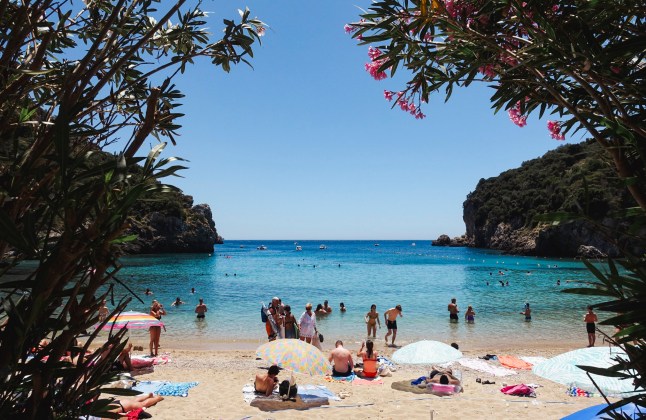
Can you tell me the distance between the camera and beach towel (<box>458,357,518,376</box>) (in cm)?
1140

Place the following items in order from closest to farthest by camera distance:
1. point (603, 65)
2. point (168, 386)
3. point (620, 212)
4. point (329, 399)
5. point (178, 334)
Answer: point (620, 212)
point (603, 65)
point (329, 399)
point (168, 386)
point (178, 334)

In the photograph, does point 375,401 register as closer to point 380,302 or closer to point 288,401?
point 288,401

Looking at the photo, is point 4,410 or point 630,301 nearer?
point 4,410

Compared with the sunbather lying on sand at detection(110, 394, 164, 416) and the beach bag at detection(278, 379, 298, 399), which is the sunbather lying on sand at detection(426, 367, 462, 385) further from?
the sunbather lying on sand at detection(110, 394, 164, 416)

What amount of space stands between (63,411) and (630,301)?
2.12 m

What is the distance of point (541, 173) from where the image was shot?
271ft

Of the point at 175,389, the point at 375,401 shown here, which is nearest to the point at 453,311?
the point at 375,401

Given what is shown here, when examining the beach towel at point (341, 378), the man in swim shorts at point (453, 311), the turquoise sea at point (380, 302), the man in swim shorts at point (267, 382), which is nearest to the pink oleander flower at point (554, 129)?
the man in swim shorts at point (267, 382)

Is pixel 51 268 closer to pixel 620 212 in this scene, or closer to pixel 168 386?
pixel 620 212

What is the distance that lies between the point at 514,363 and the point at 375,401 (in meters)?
5.31

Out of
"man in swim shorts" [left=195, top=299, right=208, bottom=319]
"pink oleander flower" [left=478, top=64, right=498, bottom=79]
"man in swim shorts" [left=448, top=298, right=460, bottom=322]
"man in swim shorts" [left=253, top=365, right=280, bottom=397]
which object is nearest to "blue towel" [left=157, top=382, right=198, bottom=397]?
→ "man in swim shorts" [left=253, top=365, right=280, bottom=397]

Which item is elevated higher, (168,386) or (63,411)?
(63,411)

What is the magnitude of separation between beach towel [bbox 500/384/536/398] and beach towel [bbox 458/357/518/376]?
175cm

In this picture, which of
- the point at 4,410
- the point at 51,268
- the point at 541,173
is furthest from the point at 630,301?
the point at 541,173
